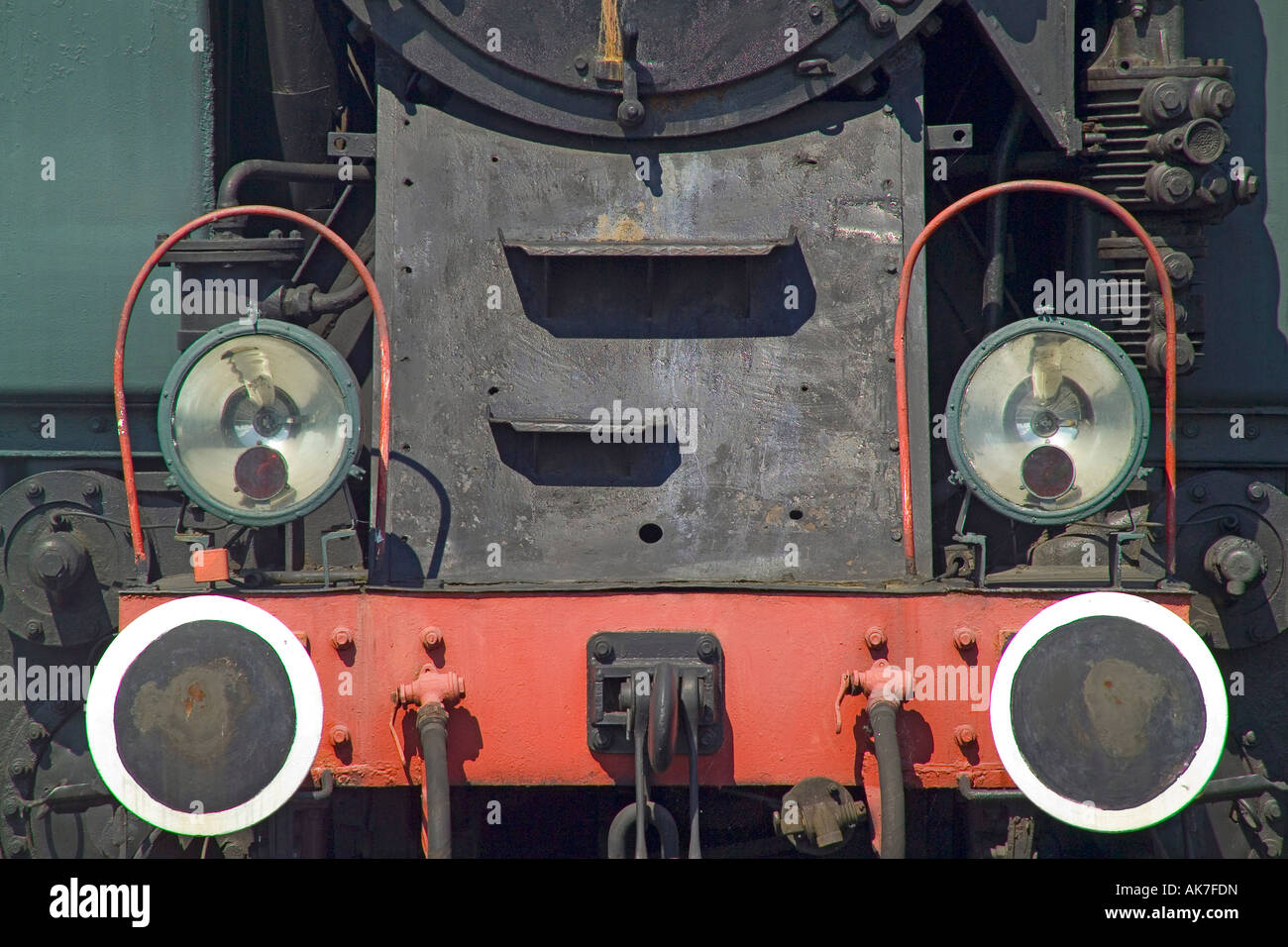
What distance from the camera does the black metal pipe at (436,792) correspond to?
2.75 meters

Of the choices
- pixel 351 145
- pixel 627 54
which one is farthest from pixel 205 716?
pixel 627 54

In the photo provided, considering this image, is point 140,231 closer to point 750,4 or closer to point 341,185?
point 341,185

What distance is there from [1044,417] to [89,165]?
94.0 inches

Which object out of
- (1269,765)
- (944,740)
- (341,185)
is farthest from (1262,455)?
(341,185)

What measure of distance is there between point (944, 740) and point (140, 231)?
7.49 ft

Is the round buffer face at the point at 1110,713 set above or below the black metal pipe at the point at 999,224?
below

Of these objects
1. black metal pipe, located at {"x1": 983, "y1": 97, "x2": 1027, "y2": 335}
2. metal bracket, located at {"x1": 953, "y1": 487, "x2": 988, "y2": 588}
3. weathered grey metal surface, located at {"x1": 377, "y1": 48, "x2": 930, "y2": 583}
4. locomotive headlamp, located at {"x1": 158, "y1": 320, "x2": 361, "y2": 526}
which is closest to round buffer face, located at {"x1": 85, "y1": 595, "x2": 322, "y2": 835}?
locomotive headlamp, located at {"x1": 158, "y1": 320, "x2": 361, "y2": 526}

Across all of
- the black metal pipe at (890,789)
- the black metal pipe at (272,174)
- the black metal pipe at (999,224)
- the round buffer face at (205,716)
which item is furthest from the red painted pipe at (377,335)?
the black metal pipe at (999,224)

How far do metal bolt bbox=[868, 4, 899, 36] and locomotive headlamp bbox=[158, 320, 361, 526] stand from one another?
1.42 m

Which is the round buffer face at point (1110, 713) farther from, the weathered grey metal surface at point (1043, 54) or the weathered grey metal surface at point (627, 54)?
the weathered grey metal surface at point (627, 54)

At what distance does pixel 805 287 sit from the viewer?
3.37m

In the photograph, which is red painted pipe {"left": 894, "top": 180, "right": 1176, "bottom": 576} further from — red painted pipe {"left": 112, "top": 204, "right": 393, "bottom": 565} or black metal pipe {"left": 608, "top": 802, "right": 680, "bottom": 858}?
red painted pipe {"left": 112, "top": 204, "right": 393, "bottom": 565}

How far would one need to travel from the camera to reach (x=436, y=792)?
2764 mm

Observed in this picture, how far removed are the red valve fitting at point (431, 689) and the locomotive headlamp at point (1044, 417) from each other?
1.10 meters
